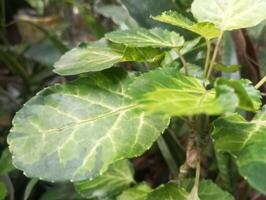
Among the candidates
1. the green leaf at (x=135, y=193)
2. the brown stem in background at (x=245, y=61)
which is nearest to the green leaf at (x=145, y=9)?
the brown stem in background at (x=245, y=61)

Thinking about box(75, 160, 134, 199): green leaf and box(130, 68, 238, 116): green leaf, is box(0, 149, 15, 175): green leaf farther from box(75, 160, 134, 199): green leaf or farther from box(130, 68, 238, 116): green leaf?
box(130, 68, 238, 116): green leaf

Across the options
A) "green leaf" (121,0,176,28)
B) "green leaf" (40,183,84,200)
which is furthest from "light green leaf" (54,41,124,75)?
"green leaf" (40,183,84,200)

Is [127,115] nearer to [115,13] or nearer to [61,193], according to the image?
[61,193]

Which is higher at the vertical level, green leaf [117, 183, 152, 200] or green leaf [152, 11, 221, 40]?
green leaf [152, 11, 221, 40]

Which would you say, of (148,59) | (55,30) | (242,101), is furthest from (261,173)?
(55,30)

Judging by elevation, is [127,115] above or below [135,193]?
above

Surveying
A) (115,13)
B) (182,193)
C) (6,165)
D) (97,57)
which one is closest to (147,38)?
(97,57)
